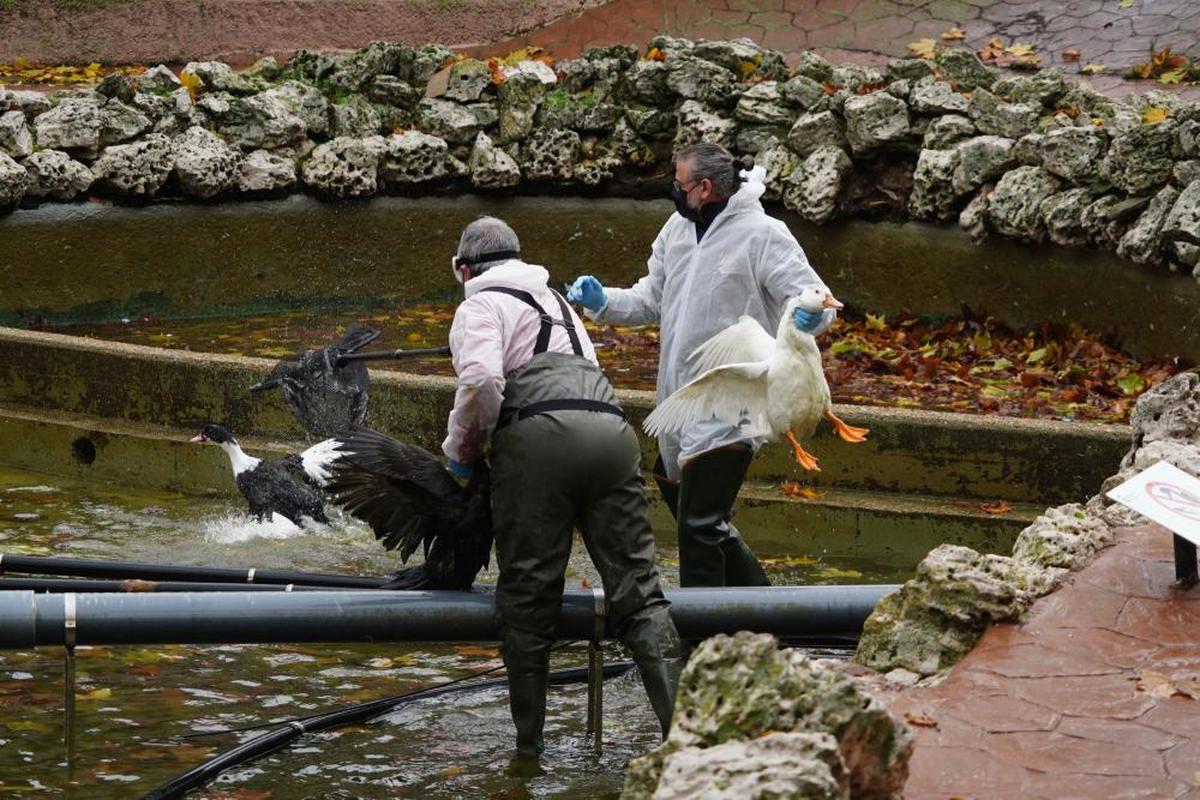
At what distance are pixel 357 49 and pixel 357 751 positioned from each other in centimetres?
971

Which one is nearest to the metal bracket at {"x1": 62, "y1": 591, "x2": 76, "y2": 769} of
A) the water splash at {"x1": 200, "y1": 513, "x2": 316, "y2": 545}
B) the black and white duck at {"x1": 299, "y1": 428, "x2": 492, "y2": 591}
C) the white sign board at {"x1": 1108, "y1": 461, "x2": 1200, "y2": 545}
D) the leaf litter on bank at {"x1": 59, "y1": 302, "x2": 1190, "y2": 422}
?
the black and white duck at {"x1": 299, "y1": 428, "x2": 492, "y2": 591}

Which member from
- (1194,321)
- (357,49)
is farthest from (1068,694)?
(357,49)

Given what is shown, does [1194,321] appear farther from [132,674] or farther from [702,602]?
[132,674]

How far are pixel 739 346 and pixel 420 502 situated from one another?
4.40ft

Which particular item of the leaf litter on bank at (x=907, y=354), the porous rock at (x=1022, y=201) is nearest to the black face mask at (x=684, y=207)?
the leaf litter on bank at (x=907, y=354)

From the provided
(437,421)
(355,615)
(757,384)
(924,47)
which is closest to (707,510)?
(757,384)

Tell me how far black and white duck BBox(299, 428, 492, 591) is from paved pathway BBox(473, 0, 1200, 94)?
31.2 ft

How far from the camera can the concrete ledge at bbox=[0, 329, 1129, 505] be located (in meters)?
8.71

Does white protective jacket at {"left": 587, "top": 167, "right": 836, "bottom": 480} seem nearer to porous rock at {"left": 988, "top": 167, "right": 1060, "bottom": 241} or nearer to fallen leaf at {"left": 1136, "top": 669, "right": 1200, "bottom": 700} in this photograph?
fallen leaf at {"left": 1136, "top": 669, "right": 1200, "bottom": 700}

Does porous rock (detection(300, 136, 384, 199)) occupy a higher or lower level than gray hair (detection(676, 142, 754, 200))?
higher

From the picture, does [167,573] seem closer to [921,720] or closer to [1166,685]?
[921,720]

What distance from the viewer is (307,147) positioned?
13281 millimetres

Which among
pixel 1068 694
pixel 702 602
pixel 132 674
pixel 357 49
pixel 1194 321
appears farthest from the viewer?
pixel 357 49

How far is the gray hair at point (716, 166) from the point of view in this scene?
664 cm
